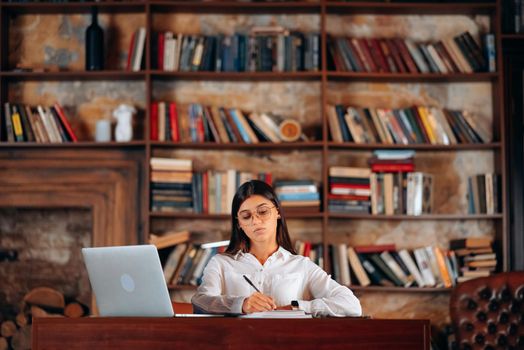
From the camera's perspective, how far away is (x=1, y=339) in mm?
5473

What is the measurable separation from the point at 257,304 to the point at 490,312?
70.5 inches

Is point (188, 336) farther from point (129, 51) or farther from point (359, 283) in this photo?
point (129, 51)

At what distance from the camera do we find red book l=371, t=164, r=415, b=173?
550 centimetres

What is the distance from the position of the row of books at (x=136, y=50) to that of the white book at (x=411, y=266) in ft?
6.58

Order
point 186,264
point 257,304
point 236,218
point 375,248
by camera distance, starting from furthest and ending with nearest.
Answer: point 375,248, point 186,264, point 236,218, point 257,304

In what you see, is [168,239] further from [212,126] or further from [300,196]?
[300,196]

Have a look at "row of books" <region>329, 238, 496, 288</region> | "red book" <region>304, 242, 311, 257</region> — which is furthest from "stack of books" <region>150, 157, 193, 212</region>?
"row of books" <region>329, 238, 496, 288</region>

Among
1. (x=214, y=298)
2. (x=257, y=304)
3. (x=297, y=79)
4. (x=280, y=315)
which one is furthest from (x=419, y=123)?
(x=280, y=315)

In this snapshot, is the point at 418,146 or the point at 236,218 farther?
the point at 418,146

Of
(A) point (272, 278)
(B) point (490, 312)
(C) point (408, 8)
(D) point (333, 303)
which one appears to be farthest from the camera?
(C) point (408, 8)

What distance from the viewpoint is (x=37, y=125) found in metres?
5.50

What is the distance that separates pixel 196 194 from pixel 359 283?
45.0 inches

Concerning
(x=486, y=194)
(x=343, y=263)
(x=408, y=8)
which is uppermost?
(x=408, y=8)

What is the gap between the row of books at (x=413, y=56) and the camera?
18.3ft
